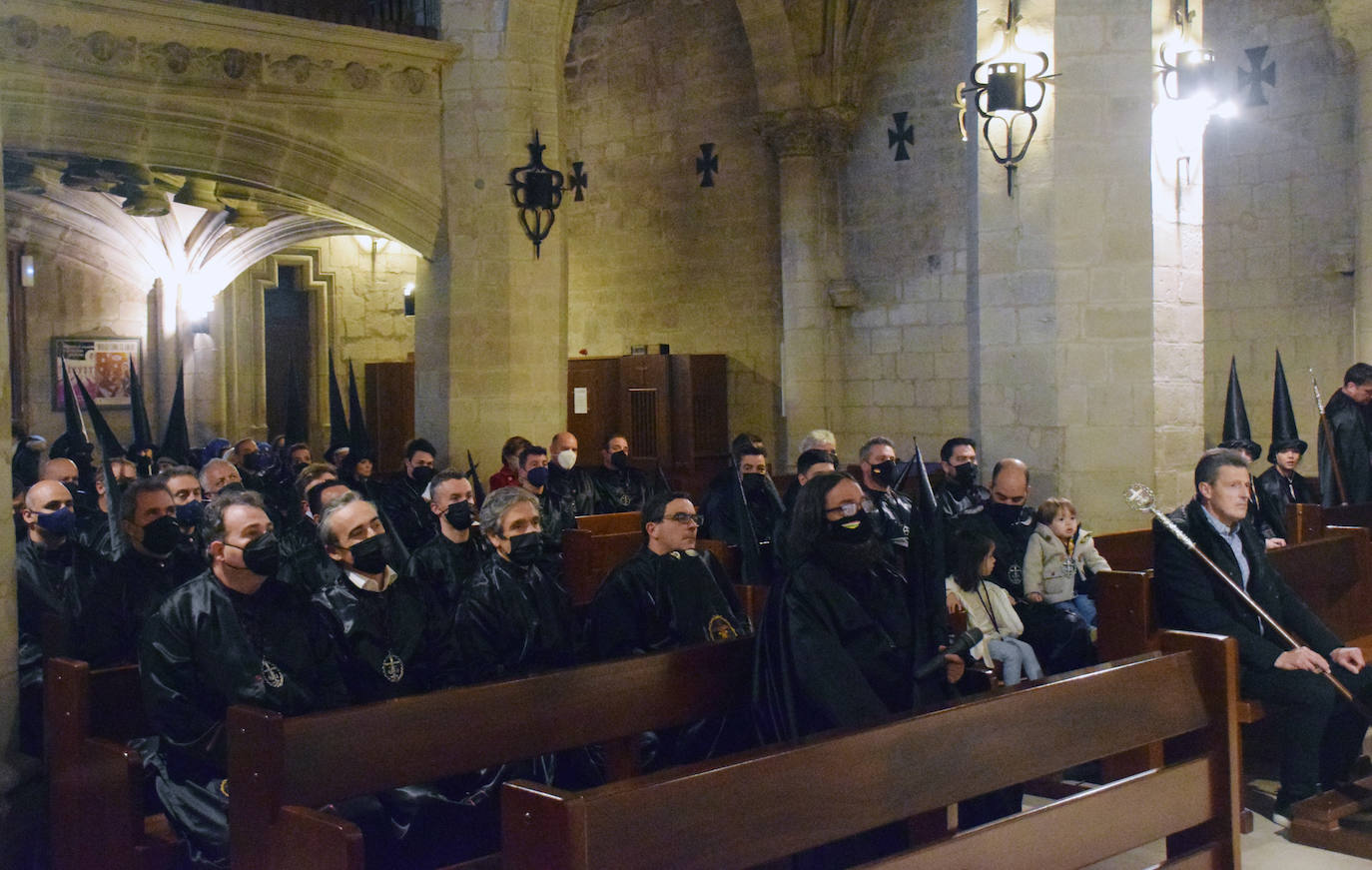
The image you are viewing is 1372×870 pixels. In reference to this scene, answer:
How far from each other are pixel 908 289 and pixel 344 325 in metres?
6.49

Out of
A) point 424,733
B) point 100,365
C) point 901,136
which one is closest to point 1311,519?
point 424,733

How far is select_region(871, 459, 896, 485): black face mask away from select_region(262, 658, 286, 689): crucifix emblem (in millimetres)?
3062

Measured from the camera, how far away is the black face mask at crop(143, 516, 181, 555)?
414cm

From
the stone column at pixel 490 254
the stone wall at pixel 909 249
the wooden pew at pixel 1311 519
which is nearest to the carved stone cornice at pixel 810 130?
the stone wall at pixel 909 249

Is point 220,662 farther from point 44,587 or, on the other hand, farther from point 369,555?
point 44,587

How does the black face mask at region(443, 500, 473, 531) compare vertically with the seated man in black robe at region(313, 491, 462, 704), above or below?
above

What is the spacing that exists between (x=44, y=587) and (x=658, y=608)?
2084 mm

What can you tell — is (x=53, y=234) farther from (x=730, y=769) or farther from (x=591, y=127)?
(x=730, y=769)

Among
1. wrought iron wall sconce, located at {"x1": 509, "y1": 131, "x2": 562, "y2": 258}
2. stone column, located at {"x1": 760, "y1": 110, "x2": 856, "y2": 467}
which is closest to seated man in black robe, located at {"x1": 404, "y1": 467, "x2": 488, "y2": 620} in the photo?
wrought iron wall sconce, located at {"x1": 509, "y1": 131, "x2": 562, "y2": 258}

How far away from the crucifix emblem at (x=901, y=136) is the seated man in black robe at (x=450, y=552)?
7889 millimetres

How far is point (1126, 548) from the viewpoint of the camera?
561 cm

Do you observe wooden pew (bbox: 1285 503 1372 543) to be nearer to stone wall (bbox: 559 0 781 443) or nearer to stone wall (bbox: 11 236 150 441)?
stone wall (bbox: 559 0 781 443)

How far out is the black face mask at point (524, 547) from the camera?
156 inches

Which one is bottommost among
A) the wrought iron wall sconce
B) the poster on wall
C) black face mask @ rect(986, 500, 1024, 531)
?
black face mask @ rect(986, 500, 1024, 531)
